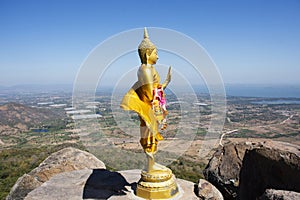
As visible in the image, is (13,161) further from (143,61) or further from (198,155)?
(198,155)

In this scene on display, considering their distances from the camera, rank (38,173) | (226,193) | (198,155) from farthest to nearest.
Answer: (198,155)
(38,173)
(226,193)

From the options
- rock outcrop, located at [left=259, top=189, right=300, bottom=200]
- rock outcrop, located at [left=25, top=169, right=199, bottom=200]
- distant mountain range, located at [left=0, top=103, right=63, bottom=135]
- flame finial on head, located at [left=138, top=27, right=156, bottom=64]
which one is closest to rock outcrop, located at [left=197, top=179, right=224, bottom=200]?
rock outcrop, located at [left=25, top=169, right=199, bottom=200]

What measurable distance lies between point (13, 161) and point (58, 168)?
9.68m

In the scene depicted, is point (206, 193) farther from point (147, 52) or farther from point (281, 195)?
point (147, 52)

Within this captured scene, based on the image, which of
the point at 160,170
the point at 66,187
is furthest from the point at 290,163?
the point at 66,187

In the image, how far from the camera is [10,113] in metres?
53.5

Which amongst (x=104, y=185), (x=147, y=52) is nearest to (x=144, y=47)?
(x=147, y=52)

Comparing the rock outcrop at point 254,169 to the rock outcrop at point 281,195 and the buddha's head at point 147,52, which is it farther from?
the buddha's head at point 147,52

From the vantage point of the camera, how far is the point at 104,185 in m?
7.72

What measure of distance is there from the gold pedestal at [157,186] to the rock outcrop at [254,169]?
7.10 ft

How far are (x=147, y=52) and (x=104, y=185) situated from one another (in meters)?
4.12

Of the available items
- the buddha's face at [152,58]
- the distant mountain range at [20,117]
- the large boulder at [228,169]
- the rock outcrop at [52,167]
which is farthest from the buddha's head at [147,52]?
the distant mountain range at [20,117]

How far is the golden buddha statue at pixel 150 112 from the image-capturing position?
645 centimetres

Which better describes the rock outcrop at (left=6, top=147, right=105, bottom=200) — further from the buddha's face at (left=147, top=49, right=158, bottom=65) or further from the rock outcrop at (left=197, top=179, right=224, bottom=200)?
the buddha's face at (left=147, top=49, right=158, bottom=65)
